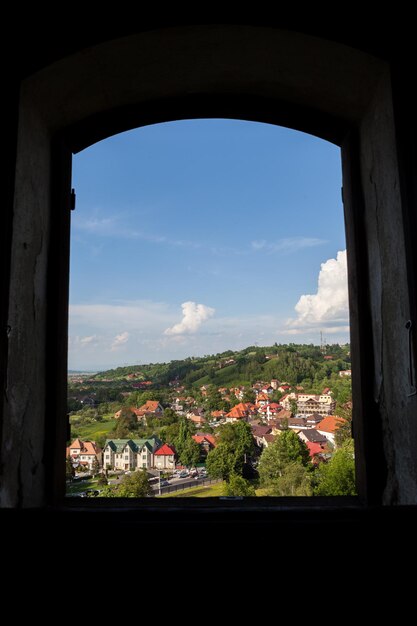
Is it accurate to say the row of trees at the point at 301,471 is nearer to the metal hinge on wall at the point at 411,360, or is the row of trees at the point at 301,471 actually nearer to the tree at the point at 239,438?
the tree at the point at 239,438

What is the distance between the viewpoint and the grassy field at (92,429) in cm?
174

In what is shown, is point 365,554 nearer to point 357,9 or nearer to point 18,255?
point 18,255

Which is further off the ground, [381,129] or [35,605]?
[381,129]

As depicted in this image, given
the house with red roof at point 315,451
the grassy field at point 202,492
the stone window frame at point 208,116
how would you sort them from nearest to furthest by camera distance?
the stone window frame at point 208,116 < the grassy field at point 202,492 < the house with red roof at point 315,451

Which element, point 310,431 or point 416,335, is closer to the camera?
point 416,335

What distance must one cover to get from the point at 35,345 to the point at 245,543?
901 millimetres

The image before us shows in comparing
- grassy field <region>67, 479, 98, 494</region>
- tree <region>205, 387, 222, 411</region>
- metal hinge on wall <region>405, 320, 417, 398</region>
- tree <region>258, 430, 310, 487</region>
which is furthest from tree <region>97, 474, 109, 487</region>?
metal hinge on wall <region>405, 320, 417, 398</region>

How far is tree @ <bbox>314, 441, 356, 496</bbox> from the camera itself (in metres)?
1.69

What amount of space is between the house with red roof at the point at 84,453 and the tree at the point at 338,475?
0.78 m

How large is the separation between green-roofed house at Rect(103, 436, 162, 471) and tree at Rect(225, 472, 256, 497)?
0.94 feet

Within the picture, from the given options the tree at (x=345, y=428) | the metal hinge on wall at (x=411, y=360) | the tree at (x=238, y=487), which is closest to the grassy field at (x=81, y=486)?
the tree at (x=238, y=487)

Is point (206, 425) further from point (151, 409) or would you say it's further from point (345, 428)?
point (345, 428)

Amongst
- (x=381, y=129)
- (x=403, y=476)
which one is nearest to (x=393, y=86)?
(x=381, y=129)

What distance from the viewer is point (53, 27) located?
1352 millimetres
